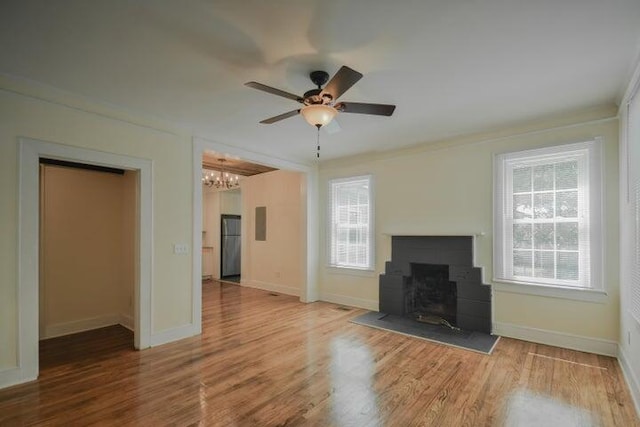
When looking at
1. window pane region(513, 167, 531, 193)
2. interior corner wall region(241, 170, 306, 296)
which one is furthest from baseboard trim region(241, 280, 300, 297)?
window pane region(513, 167, 531, 193)

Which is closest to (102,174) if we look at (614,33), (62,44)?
(62,44)

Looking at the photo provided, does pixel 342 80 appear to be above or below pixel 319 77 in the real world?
below

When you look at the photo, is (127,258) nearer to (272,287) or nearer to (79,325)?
(79,325)

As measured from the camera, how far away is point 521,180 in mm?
3895

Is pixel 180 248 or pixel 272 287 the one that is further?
pixel 272 287

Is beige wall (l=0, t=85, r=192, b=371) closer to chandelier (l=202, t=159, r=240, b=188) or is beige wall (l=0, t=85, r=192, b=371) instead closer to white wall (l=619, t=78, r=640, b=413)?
chandelier (l=202, t=159, r=240, b=188)

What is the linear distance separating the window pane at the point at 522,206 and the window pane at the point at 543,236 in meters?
0.18

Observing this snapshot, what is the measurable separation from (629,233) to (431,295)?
2442 millimetres

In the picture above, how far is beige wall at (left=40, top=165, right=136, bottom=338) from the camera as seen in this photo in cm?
400

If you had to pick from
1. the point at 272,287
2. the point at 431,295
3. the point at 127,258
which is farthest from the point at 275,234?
the point at 431,295

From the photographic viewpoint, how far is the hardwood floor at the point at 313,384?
2254 mm

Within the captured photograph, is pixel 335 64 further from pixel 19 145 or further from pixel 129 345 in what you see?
pixel 129 345

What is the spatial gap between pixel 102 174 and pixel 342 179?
12.2 ft

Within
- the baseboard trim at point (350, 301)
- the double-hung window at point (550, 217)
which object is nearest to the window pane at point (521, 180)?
the double-hung window at point (550, 217)
